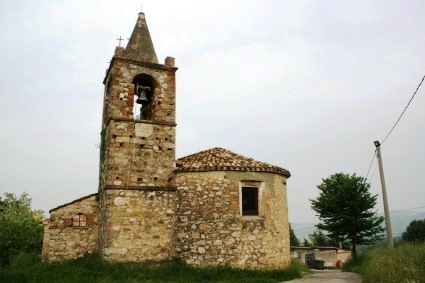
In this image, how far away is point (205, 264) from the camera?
12.8 m

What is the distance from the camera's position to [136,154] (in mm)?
13367

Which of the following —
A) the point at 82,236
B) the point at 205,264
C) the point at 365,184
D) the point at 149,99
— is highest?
the point at 149,99

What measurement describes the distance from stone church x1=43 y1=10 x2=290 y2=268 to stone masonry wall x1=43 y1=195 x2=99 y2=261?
34mm

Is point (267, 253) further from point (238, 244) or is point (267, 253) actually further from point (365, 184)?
point (365, 184)

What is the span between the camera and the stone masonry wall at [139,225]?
12.4 metres

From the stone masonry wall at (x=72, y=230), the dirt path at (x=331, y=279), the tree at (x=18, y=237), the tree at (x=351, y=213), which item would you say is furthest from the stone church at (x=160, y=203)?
the tree at (x=351, y=213)

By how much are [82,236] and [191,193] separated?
4.32 meters

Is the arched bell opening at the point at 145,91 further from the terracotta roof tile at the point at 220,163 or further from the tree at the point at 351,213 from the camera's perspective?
the tree at the point at 351,213

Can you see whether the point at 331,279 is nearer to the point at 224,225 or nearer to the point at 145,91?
the point at 224,225

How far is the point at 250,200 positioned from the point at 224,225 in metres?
1.55

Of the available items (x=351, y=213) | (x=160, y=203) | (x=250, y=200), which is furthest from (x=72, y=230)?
(x=351, y=213)

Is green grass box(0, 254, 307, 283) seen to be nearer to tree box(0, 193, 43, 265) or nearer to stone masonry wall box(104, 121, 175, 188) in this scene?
stone masonry wall box(104, 121, 175, 188)

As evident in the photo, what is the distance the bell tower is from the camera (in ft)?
41.5

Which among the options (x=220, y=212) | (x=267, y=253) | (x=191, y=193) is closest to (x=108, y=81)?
(x=191, y=193)
